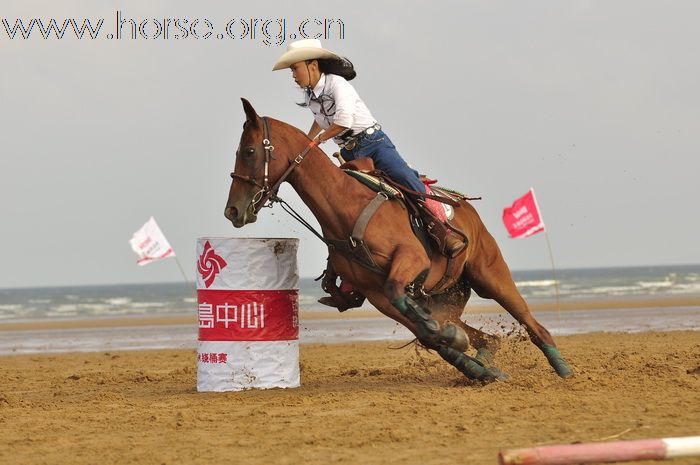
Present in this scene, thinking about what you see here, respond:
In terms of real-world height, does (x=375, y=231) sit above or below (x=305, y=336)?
above

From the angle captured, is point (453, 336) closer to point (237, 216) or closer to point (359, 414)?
point (359, 414)

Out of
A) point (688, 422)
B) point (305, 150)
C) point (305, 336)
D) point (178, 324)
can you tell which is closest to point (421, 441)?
point (688, 422)

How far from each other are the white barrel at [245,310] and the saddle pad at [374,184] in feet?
4.14

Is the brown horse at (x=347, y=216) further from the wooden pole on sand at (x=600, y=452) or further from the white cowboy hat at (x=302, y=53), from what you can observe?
the wooden pole on sand at (x=600, y=452)

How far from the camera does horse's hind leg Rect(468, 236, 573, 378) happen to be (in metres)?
10.6

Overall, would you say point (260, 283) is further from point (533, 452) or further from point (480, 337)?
point (533, 452)

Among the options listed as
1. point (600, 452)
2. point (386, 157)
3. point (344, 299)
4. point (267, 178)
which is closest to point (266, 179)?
point (267, 178)

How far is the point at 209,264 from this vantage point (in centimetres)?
1023

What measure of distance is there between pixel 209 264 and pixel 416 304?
232cm

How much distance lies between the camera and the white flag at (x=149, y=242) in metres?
25.7

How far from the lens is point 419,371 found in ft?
40.2

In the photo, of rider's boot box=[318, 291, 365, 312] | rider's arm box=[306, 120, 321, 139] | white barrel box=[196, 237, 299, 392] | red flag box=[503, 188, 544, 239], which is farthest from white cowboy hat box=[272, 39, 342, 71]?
red flag box=[503, 188, 544, 239]

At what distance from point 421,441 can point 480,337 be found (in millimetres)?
3911

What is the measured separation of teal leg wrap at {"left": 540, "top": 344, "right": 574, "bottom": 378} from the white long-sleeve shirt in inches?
115
